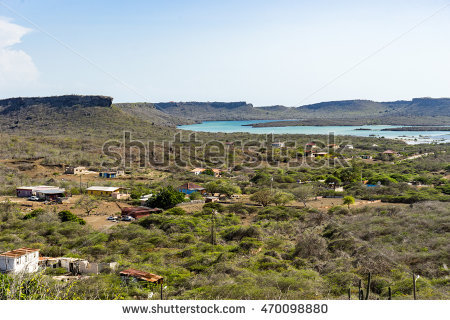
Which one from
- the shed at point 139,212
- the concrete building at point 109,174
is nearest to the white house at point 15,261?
the shed at point 139,212

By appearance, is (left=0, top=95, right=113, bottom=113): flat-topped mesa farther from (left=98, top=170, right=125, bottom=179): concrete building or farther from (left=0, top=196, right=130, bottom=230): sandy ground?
(left=0, top=196, right=130, bottom=230): sandy ground

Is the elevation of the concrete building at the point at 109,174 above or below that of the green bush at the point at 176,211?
above

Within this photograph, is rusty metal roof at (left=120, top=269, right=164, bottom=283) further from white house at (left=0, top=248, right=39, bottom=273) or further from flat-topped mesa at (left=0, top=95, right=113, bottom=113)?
flat-topped mesa at (left=0, top=95, right=113, bottom=113)

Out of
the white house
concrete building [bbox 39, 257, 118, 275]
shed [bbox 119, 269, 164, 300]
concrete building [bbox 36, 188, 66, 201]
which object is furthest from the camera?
concrete building [bbox 36, 188, 66, 201]

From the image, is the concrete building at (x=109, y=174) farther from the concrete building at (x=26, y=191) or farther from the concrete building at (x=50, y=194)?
the concrete building at (x=50, y=194)

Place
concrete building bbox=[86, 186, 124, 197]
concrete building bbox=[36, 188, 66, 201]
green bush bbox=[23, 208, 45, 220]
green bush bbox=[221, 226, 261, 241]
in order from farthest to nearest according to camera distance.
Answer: concrete building bbox=[86, 186, 124, 197]
concrete building bbox=[36, 188, 66, 201]
green bush bbox=[23, 208, 45, 220]
green bush bbox=[221, 226, 261, 241]

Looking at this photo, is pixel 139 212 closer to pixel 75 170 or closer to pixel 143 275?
pixel 143 275

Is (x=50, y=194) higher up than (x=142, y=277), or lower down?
lower down

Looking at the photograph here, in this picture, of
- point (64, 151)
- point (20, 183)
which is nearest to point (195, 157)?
point (64, 151)

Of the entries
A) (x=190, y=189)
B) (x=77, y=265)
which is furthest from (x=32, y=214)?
(x=190, y=189)

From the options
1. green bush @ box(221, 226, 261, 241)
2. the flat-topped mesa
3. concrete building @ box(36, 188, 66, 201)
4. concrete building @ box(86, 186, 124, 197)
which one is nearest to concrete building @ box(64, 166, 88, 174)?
concrete building @ box(86, 186, 124, 197)

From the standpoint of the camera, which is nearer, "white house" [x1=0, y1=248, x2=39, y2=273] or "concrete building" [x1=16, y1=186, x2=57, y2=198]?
"white house" [x1=0, y1=248, x2=39, y2=273]

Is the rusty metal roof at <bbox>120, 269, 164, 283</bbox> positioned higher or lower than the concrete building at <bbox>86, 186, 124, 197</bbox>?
higher

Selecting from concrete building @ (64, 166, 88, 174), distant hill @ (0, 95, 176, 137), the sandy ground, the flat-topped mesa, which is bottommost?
the sandy ground
